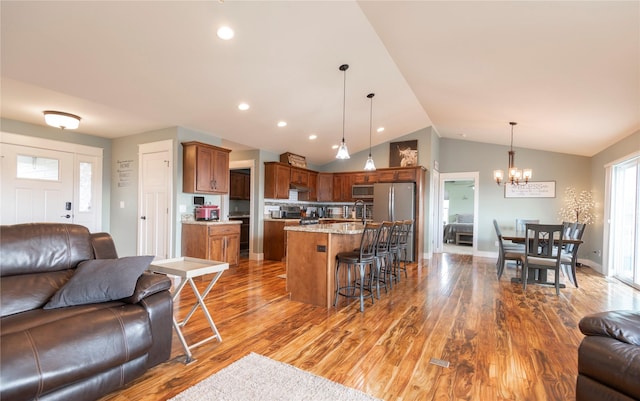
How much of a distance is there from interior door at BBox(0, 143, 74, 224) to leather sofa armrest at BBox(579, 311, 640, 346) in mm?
6909

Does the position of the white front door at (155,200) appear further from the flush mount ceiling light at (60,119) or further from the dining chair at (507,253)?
the dining chair at (507,253)

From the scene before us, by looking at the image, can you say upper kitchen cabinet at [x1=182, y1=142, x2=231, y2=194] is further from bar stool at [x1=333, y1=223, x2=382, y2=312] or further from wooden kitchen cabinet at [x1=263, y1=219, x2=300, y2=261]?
bar stool at [x1=333, y1=223, x2=382, y2=312]

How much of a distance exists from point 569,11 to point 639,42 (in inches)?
29.4

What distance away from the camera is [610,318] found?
1658 millimetres

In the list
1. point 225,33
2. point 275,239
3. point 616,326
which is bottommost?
point 275,239

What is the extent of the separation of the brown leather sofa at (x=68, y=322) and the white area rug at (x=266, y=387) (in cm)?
44

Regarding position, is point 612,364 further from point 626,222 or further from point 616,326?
point 626,222

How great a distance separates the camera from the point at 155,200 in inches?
201

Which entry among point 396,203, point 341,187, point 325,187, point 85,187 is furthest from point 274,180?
point 85,187

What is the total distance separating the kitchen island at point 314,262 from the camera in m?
3.49

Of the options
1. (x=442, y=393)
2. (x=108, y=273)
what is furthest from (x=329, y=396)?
(x=108, y=273)

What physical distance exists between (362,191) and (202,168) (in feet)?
13.2

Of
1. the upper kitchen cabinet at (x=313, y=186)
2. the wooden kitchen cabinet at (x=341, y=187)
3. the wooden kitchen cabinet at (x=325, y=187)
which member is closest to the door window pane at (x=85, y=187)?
the upper kitchen cabinet at (x=313, y=186)

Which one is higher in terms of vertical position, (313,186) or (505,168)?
(505,168)
